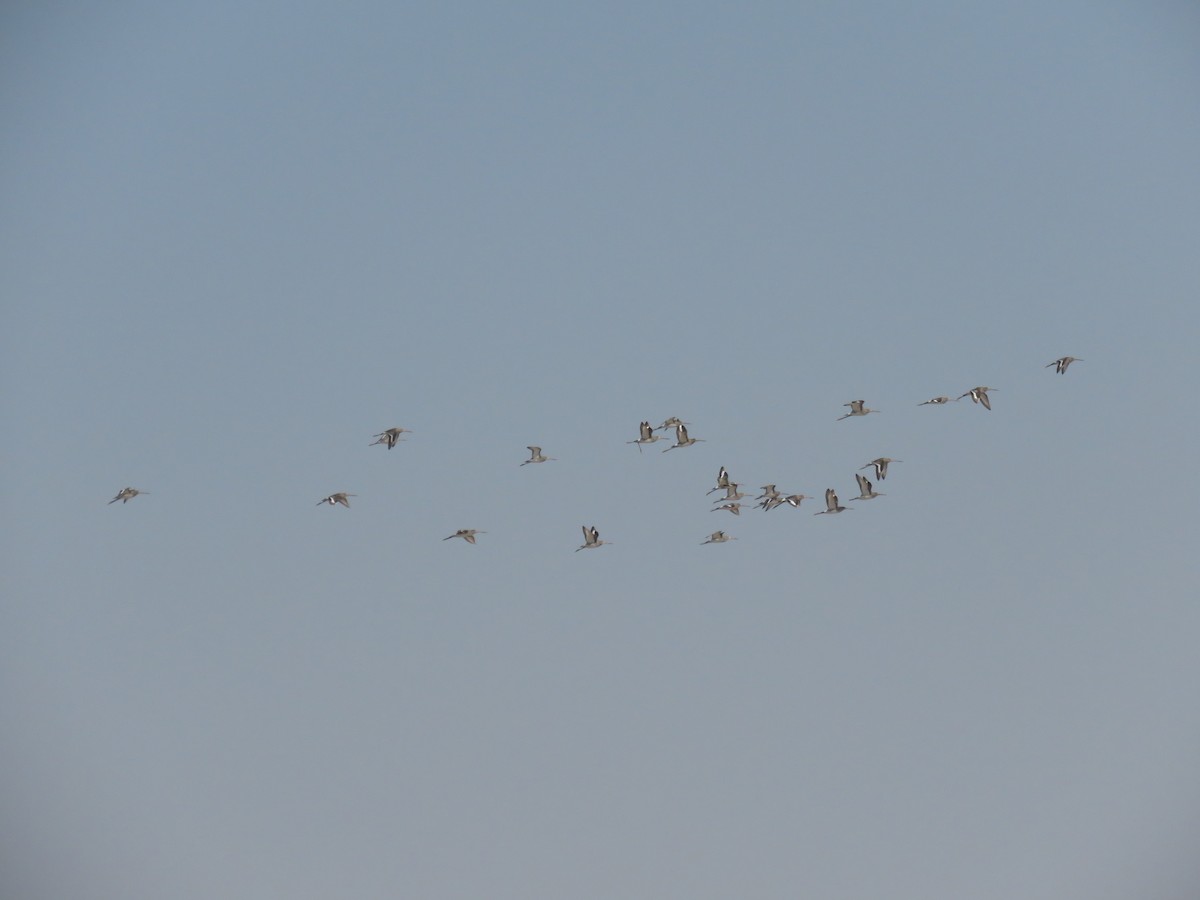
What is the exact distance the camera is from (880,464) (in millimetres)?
143500

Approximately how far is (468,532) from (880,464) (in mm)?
24624

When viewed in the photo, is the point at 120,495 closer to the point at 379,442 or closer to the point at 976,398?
the point at 379,442

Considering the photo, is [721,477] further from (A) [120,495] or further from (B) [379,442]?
(A) [120,495]

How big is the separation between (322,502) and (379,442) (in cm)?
771

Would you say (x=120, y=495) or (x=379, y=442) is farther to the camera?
(x=120, y=495)

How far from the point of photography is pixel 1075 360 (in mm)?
138000

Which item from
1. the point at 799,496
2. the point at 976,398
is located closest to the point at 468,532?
the point at 799,496

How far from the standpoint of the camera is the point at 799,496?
484 feet

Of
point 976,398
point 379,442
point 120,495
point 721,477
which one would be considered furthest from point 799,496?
point 120,495

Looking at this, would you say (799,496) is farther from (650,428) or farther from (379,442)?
(379,442)

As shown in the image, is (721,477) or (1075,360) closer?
(1075,360)

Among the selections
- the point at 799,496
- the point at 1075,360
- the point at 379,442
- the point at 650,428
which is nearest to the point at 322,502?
the point at 379,442

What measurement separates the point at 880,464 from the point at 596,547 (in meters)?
17.5

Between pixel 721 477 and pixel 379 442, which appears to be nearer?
pixel 379 442
